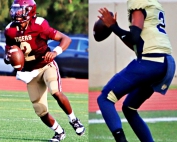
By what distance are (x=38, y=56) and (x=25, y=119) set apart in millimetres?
456

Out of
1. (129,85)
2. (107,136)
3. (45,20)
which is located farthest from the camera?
(107,136)

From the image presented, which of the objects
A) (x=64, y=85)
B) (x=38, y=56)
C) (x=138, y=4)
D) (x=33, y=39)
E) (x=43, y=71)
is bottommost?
(x=64, y=85)

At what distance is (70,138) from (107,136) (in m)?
0.33

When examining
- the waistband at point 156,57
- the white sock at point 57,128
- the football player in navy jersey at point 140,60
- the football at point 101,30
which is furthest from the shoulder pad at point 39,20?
the waistband at point 156,57

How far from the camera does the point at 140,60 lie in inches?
108

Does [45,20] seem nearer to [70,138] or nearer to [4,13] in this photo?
[4,13]

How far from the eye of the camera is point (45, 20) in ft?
10.7

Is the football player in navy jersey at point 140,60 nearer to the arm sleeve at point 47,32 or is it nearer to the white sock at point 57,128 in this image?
the arm sleeve at point 47,32

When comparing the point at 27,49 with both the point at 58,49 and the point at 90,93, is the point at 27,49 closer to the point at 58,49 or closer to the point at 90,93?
the point at 58,49

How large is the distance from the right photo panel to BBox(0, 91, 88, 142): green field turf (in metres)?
0.20

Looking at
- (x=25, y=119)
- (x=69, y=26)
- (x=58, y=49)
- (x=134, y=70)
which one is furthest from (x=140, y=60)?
(x=25, y=119)

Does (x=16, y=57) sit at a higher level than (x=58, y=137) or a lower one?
higher

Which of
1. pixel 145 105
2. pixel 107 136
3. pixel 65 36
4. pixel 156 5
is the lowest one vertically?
pixel 107 136

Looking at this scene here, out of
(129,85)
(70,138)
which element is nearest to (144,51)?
(129,85)
